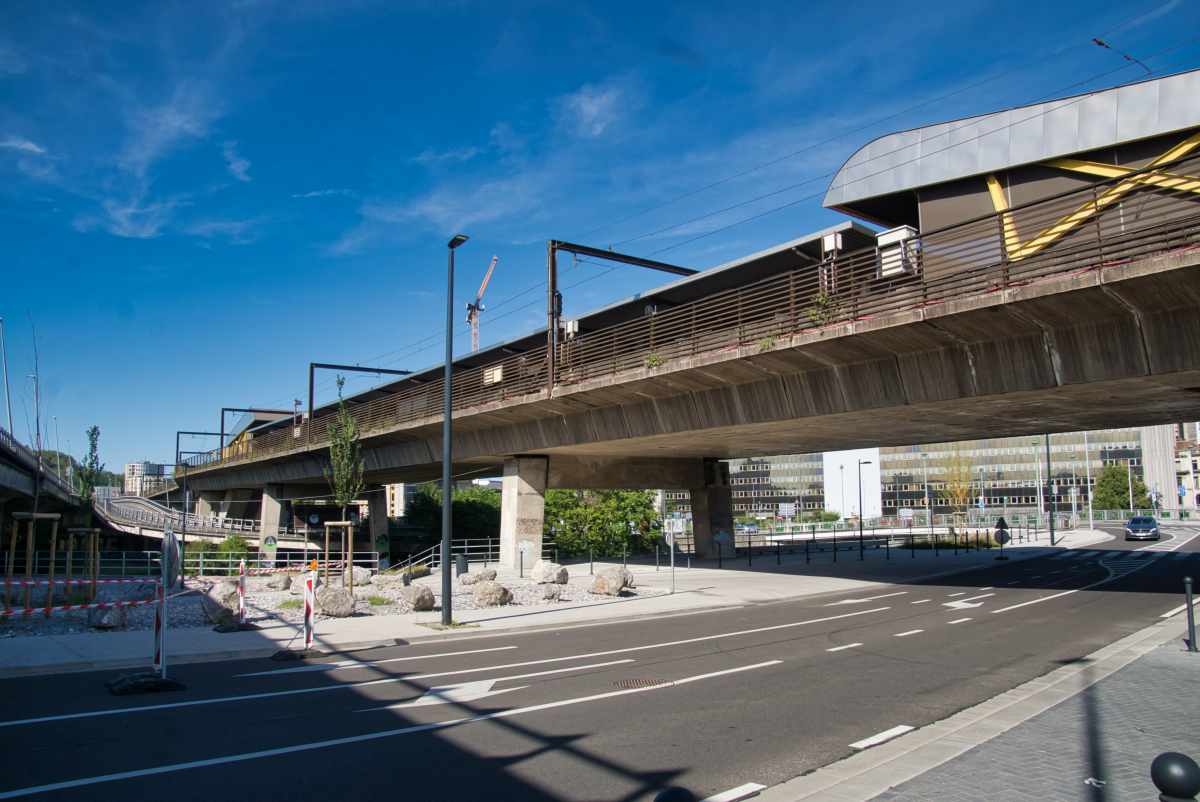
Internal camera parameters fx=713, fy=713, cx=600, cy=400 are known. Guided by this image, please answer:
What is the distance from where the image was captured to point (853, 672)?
1073 centimetres

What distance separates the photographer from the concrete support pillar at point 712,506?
38.9 meters

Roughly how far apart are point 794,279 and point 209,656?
15.3 metres

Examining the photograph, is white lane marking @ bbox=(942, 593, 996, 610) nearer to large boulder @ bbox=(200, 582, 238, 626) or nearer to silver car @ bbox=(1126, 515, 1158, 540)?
large boulder @ bbox=(200, 582, 238, 626)

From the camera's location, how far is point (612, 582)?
22.1 meters

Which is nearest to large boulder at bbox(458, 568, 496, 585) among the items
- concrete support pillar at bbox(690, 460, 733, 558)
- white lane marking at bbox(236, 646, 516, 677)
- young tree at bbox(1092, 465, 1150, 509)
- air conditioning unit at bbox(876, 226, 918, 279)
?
white lane marking at bbox(236, 646, 516, 677)

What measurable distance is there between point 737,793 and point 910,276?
12.7 metres

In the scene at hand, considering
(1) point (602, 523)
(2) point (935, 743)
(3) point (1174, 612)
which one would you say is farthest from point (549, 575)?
(1) point (602, 523)

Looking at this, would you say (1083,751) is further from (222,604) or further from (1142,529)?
(1142,529)

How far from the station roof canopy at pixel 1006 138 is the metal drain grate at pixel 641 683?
1791 cm

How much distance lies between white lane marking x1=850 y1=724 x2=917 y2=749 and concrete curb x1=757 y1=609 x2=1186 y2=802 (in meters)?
0.12

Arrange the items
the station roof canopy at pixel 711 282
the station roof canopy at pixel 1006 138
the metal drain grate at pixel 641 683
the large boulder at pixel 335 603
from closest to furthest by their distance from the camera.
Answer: the metal drain grate at pixel 641 683
the large boulder at pixel 335 603
the station roof canopy at pixel 1006 138
the station roof canopy at pixel 711 282

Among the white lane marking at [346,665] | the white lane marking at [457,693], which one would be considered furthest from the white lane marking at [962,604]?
the white lane marking at [457,693]

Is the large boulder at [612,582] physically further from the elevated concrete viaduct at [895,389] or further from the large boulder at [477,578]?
the elevated concrete viaduct at [895,389]

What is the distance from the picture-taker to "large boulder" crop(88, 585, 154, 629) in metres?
14.7
